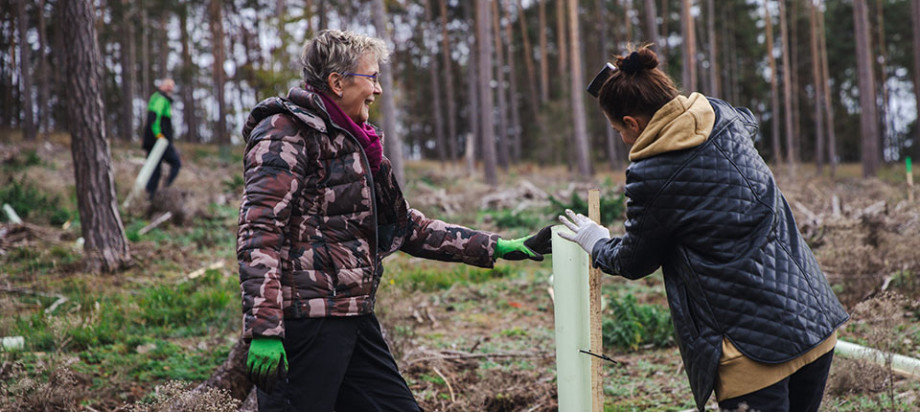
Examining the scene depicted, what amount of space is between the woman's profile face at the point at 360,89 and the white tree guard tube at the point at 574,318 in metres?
1.01

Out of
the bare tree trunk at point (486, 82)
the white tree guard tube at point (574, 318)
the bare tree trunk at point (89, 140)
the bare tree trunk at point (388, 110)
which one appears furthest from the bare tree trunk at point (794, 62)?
the white tree guard tube at point (574, 318)

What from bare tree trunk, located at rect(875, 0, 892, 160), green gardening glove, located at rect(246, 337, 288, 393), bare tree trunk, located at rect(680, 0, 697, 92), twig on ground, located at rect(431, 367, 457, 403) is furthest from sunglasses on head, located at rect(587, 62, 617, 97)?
bare tree trunk, located at rect(875, 0, 892, 160)

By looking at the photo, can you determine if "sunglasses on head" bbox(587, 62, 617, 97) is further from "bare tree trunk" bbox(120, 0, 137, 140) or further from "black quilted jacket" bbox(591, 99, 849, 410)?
"bare tree trunk" bbox(120, 0, 137, 140)

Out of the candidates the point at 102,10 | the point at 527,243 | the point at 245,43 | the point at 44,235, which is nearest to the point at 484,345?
the point at 527,243

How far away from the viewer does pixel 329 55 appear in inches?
99.4

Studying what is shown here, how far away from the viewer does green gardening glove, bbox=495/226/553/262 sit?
120 inches

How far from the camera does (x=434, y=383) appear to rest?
441 cm

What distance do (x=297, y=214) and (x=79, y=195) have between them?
6002 mm

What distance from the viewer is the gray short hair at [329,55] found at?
99.3 inches

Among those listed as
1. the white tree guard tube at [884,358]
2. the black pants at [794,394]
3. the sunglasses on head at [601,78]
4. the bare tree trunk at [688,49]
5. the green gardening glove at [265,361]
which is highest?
the bare tree trunk at [688,49]

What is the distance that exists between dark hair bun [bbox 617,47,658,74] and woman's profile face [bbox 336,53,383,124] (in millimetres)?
976

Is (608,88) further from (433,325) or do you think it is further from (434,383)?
(433,325)

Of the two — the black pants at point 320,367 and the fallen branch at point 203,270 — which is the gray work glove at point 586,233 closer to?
the black pants at point 320,367

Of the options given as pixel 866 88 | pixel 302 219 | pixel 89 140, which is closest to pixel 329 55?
pixel 302 219
